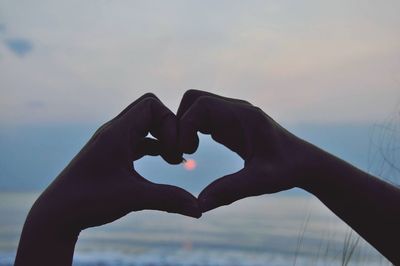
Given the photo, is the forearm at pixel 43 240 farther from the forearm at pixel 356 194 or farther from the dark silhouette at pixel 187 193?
the forearm at pixel 356 194

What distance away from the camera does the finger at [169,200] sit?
1.16m

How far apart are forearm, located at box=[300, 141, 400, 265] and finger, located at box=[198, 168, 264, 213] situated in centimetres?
16

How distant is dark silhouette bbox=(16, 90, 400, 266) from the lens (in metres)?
1.16

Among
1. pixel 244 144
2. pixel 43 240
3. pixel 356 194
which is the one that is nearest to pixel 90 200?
pixel 43 240

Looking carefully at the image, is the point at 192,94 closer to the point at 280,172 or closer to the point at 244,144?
the point at 244,144

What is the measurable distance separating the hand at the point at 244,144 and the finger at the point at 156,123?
0.12ft

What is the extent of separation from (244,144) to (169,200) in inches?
9.3

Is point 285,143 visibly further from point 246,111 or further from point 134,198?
point 134,198

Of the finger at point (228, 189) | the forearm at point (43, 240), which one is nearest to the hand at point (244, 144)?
the finger at point (228, 189)

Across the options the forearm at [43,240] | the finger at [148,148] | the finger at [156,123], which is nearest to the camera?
the forearm at [43,240]

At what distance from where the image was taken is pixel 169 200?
1174 millimetres

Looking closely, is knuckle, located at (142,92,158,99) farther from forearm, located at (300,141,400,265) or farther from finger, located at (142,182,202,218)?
forearm, located at (300,141,400,265)

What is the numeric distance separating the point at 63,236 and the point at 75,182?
0.40ft

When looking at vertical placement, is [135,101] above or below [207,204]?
above
